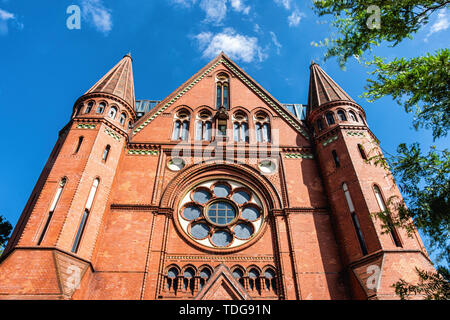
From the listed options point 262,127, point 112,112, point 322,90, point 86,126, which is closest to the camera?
point 86,126

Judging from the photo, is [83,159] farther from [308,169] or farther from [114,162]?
[308,169]

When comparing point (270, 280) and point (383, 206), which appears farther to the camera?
point (383, 206)

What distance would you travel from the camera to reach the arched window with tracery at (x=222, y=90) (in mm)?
19188

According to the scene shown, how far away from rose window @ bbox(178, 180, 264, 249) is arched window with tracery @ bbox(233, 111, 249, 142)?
300 centimetres

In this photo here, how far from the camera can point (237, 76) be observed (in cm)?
2070

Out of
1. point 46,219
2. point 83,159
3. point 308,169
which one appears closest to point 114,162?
point 83,159

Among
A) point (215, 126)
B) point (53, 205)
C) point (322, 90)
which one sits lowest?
point (53, 205)

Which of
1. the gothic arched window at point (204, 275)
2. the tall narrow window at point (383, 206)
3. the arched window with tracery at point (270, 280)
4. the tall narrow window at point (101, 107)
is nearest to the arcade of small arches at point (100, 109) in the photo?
the tall narrow window at point (101, 107)

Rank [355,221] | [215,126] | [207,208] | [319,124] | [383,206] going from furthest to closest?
1. [215,126]
2. [319,124]
3. [207,208]
4. [355,221]
5. [383,206]

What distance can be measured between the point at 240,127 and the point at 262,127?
1235 mm

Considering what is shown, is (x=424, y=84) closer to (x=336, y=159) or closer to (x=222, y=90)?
(x=336, y=159)

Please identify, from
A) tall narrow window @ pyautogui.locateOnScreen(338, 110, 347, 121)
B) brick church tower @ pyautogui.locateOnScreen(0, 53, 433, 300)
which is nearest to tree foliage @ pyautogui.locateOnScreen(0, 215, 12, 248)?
brick church tower @ pyautogui.locateOnScreen(0, 53, 433, 300)

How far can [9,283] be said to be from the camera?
9617 millimetres

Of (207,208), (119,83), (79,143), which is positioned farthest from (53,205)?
(119,83)
